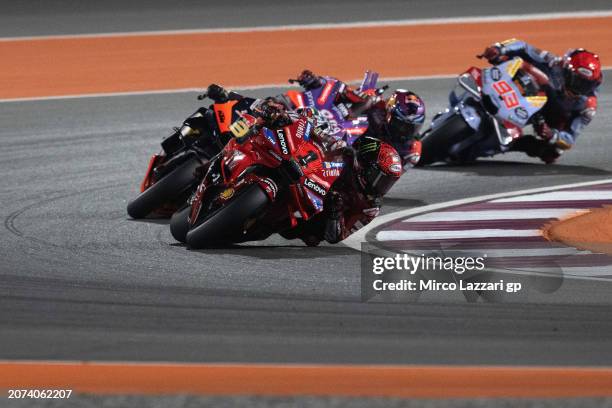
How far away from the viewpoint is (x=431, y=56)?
21.6 meters

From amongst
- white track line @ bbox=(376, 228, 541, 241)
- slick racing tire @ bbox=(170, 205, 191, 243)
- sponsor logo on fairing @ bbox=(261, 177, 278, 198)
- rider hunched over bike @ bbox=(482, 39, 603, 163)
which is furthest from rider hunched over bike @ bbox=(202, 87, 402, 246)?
rider hunched over bike @ bbox=(482, 39, 603, 163)

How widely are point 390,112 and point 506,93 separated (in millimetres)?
2678

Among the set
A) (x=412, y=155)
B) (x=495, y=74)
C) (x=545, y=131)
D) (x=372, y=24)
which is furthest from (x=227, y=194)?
(x=372, y=24)

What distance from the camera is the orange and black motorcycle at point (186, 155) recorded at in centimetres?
1101

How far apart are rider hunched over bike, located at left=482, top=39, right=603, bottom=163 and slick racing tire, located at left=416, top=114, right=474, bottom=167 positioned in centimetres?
75

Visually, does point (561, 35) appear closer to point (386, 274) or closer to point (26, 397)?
point (386, 274)

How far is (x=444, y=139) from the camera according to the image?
568 inches

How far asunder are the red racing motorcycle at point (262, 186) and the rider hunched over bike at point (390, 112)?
7.23 ft

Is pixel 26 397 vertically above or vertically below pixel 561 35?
above

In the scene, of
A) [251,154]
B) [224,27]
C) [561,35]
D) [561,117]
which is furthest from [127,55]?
[251,154]

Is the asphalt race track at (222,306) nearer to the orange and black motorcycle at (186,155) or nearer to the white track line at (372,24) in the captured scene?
the orange and black motorcycle at (186,155)

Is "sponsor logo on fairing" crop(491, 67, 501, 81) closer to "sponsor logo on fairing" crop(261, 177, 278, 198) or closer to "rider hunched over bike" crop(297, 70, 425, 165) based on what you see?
"rider hunched over bike" crop(297, 70, 425, 165)

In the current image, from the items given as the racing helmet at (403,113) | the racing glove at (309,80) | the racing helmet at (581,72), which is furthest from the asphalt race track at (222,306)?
the racing helmet at (581,72)

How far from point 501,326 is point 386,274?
1457 mm
